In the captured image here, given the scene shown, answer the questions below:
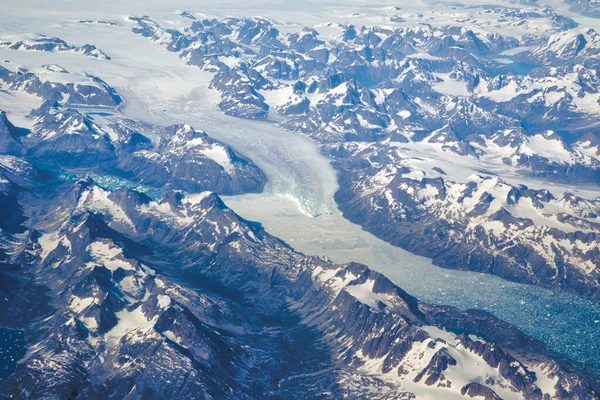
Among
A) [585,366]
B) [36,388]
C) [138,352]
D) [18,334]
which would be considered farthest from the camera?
[585,366]

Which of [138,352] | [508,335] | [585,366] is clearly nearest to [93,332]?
[138,352]

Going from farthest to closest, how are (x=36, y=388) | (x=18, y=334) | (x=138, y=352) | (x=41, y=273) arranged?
(x=41, y=273), (x=18, y=334), (x=138, y=352), (x=36, y=388)

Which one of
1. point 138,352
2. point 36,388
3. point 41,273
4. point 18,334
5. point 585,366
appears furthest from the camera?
point 41,273

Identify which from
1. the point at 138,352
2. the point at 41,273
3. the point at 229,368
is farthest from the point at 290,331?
the point at 41,273

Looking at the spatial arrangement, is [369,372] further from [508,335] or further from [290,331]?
[508,335]

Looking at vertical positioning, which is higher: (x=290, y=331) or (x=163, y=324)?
(x=163, y=324)

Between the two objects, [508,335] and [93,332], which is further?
[508,335]

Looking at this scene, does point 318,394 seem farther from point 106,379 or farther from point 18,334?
point 18,334

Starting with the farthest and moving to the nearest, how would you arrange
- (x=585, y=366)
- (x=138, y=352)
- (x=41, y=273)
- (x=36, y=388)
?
(x=41, y=273) < (x=585, y=366) < (x=138, y=352) < (x=36, y=388)

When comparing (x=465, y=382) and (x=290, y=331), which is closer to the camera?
(x=465, y=382)
